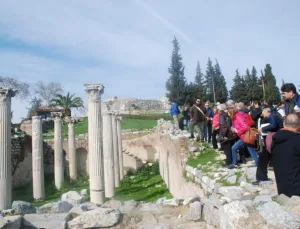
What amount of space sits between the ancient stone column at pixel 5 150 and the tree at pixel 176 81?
45846 mm

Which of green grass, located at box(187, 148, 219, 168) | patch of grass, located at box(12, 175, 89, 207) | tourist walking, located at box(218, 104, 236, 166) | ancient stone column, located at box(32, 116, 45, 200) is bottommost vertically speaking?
patch of grass, located at box(12, 175, 89, 207)

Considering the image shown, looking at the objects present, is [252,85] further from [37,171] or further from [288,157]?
[288,157]

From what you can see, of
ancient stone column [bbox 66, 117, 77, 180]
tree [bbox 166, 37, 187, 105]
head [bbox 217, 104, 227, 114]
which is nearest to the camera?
head [bbox 217, 104, 227, 114]

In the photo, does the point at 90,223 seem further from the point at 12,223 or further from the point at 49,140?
the point at 49,140

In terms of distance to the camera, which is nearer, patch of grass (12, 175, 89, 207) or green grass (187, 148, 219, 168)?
green grass (187, 148, 219, 168)

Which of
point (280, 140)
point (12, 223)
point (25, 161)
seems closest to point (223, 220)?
point (280, 140)

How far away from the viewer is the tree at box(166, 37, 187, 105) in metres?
57.7

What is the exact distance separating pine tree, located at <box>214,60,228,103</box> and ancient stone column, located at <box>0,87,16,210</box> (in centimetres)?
5679

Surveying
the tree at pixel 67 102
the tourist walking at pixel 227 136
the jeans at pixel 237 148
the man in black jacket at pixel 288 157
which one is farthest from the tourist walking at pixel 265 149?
the tree at pixel 67 102

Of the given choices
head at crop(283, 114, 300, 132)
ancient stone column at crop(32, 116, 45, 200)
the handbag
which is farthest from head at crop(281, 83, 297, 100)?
ancient stone column at crop(32, 116, 45, 200)

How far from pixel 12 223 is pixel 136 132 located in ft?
93.7

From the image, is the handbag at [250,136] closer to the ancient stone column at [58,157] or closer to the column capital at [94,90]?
the column capital at [94,90]

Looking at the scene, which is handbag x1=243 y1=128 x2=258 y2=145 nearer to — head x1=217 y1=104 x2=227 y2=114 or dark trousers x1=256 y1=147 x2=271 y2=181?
dark trousers x1=256 y1=147 x2=271 y2=181

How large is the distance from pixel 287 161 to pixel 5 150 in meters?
10.6
